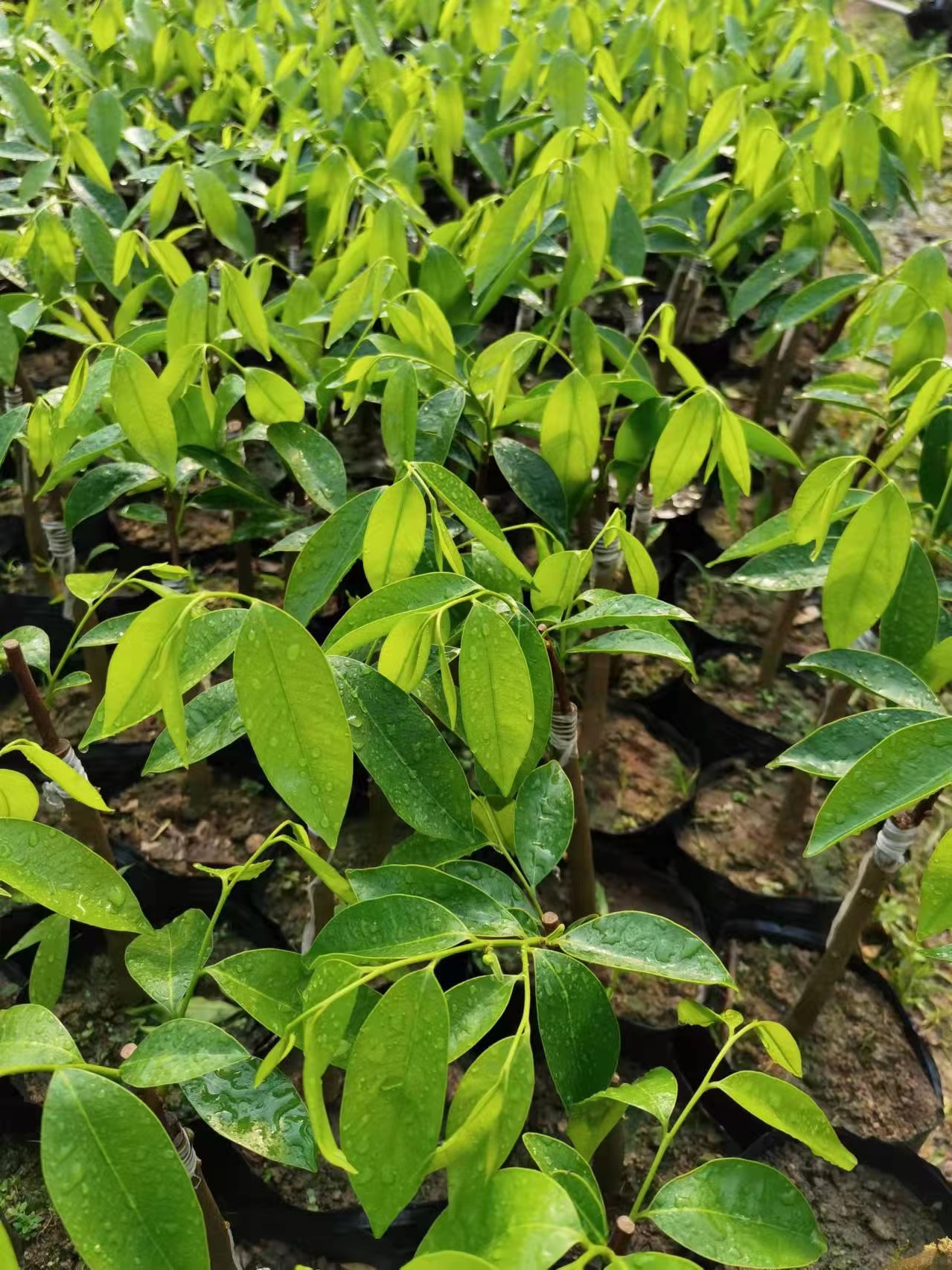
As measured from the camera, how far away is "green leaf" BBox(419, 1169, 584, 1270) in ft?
1.49

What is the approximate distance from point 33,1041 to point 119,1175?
89 mm

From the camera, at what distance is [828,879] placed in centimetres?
140

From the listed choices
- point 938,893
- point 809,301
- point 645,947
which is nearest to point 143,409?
point 645,947

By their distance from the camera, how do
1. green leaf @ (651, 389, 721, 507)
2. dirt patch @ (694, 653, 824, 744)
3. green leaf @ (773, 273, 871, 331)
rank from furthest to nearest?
1. dirt patch @ (694, 653, 824, 744)
2. green leaf @ (773, 273, 871, 331)
3. green leaf @ (651, 389, 721, 507)

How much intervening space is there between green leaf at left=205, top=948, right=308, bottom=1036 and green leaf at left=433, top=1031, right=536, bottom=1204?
0.42ft

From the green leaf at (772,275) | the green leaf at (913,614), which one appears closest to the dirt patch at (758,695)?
the green leaf at (772,275)

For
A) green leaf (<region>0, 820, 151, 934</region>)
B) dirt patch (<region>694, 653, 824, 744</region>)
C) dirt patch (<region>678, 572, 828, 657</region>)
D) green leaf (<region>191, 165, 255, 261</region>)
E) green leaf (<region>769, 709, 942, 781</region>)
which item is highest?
green leaf (<region>191, 165, 255, 261</region>)

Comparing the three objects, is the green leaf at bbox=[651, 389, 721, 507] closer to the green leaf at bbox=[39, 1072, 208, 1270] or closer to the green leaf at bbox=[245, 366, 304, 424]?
the green leaf at bbox=[245, 366, 304, 424]

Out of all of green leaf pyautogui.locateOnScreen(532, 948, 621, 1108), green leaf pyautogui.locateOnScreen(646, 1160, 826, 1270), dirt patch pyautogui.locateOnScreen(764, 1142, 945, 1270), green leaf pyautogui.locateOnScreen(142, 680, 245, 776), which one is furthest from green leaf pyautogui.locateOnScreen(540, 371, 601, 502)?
dirt patch pyautogui.locateOnScreen(764, 1142, 945, 1270)

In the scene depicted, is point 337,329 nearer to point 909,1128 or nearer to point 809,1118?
point 809,1118

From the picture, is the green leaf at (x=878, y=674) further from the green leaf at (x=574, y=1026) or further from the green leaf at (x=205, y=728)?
the green leaf at (x=205, y=728)

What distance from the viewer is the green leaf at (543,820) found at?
2.28 feet

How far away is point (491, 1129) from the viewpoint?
49 cm

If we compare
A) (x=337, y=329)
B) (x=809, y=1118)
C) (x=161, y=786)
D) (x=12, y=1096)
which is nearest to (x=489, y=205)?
(x=337, y=329)
